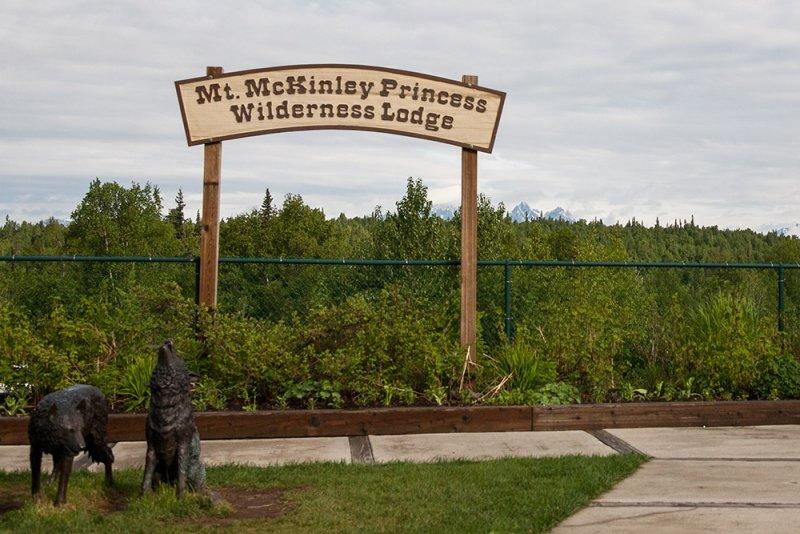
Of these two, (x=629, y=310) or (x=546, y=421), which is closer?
(x=546, y=421)

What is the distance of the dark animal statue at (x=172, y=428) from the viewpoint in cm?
607

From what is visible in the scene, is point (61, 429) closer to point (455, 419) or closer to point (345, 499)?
point (345, 499)

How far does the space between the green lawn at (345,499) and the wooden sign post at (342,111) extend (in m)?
3.01

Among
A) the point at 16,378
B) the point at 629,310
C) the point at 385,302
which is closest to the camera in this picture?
the point at 16,378

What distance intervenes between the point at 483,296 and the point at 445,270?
57cm

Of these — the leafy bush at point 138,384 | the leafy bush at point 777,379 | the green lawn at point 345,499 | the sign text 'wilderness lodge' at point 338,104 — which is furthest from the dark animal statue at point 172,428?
the leafy bush at point 777,379

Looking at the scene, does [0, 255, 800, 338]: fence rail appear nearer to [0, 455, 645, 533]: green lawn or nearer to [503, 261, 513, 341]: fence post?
[503, 261, 513, 341]: fence post

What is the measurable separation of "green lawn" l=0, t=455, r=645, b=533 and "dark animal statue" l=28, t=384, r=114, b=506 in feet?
0.66

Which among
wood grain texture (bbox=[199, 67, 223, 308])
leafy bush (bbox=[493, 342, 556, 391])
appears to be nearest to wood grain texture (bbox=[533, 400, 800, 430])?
leafy bush (bbox=[493, 342, 556, 391])

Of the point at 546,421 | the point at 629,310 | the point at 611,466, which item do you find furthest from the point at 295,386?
the point at 629,310

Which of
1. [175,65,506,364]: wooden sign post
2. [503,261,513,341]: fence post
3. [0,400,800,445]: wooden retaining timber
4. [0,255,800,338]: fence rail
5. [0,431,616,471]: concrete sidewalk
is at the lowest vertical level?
[0,431,616,471]: concrete sidewalk

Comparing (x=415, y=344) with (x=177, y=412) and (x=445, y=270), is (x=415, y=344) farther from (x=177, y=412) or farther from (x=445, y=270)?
(x=177, y=412)

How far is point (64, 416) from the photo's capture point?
19.3 feet

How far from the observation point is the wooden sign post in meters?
10.2
